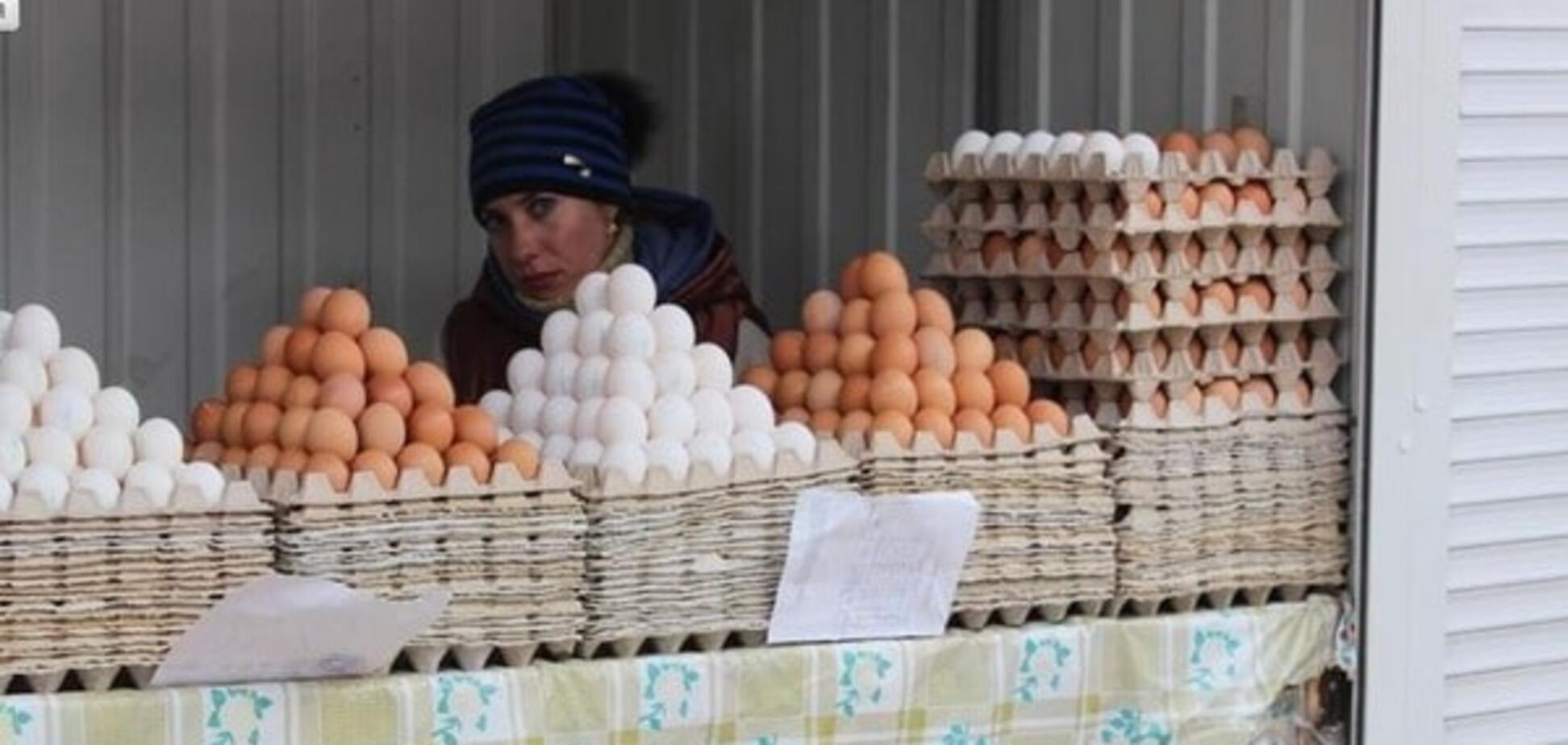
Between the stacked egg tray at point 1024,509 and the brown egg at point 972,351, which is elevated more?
the brown egg at point 972,351

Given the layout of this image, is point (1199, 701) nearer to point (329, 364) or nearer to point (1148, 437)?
point (1148, 437)

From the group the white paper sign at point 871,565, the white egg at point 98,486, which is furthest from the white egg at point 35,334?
the white paper sign at point 871,565

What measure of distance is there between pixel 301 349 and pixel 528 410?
1.19 feet

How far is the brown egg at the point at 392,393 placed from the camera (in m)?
4.05

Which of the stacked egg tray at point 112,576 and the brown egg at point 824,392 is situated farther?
the brown egg at point 824,392

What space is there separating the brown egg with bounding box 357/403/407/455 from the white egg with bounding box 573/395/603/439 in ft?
0.95

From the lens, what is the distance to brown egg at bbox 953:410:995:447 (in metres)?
4.43

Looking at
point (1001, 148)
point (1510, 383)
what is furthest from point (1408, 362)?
point (1001, 148)

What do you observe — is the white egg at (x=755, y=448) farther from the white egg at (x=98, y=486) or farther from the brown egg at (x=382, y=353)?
the white egg at (x=98, y=486)

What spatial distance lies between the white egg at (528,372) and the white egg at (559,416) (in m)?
0.09

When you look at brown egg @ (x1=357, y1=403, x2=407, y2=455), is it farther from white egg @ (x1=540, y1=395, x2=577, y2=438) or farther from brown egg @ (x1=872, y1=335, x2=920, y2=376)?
brown egg @ (x1=872, y1=335, x2=920, y2=376)

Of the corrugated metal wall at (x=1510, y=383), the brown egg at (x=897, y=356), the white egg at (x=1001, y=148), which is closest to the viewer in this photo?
the brown egg at (x=897, y=356)

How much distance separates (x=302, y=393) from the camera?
4070 millimetres

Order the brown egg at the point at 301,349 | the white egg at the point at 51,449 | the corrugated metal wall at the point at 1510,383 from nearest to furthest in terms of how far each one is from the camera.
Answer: the white egg at the point at 51,449 → the brown egg at the point at 301,349 → the corrugated metal wall at the point at 1510,383
